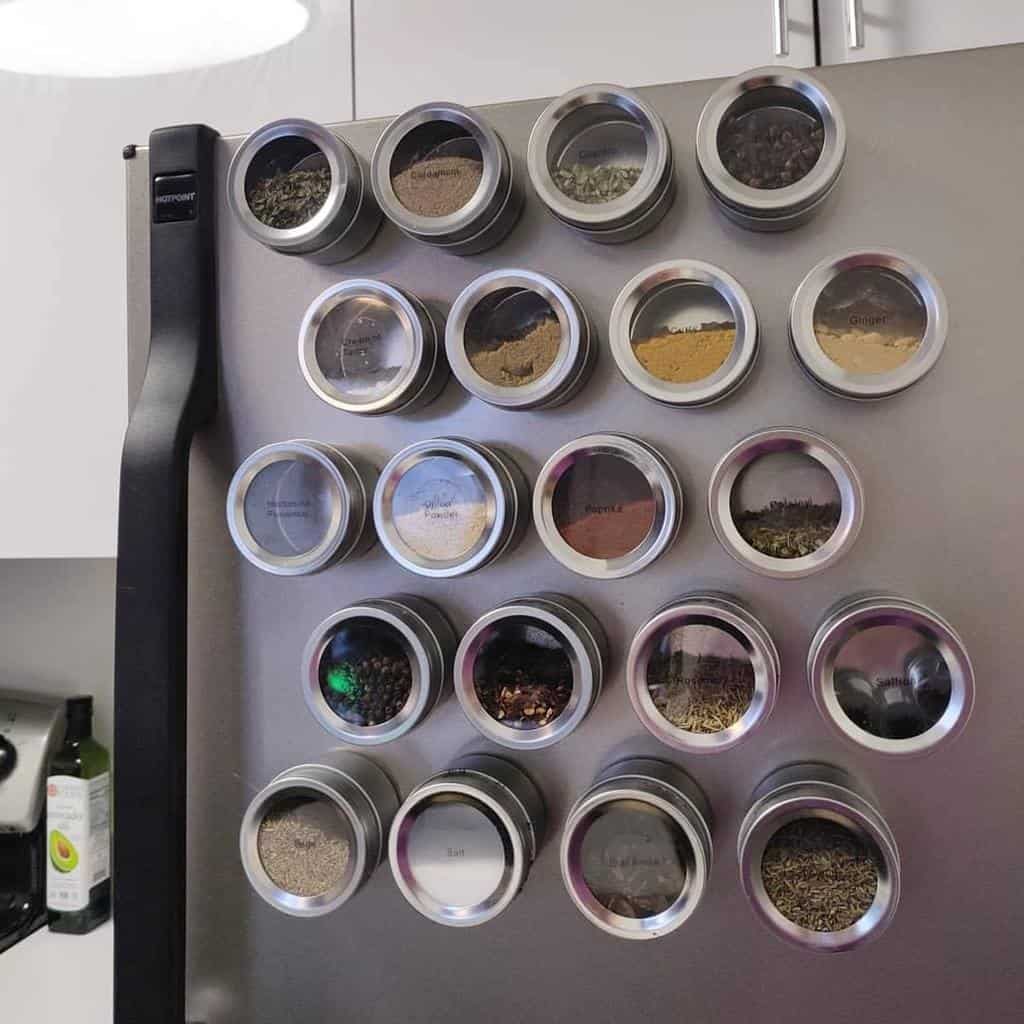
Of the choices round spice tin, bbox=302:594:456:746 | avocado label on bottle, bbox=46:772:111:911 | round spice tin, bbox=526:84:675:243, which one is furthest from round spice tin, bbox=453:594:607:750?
avocado label on bottle, bbox=46:772:111:911

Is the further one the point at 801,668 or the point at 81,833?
the point at 81,833

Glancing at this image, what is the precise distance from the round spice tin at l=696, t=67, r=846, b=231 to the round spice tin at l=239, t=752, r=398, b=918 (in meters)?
0.43

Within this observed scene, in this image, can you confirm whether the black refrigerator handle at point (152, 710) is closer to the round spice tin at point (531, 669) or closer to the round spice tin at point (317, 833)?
the round spice tin at point (317, 833)

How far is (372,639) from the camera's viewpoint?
545 millimetres

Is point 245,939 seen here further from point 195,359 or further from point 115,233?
point 115,233

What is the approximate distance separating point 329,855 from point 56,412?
61cm

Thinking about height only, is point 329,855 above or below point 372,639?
below

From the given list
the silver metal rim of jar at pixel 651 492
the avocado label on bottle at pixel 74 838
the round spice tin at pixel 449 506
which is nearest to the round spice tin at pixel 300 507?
the round spice tin at pixel 449 506

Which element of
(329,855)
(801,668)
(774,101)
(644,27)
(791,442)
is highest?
(644,27)

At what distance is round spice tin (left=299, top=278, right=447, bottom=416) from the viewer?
0.54 meters

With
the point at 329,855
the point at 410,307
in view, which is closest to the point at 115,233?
the point at 410,307

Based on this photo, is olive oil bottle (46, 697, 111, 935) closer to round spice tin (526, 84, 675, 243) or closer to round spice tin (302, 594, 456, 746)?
round spice tin (302, 594, 456, 746)

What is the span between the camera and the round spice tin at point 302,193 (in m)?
0.55

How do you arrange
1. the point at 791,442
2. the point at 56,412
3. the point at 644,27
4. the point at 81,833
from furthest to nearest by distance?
1. the point at 81,833
2. the point at 56,412
3. the point at 644,27
4. the point at 791,442
